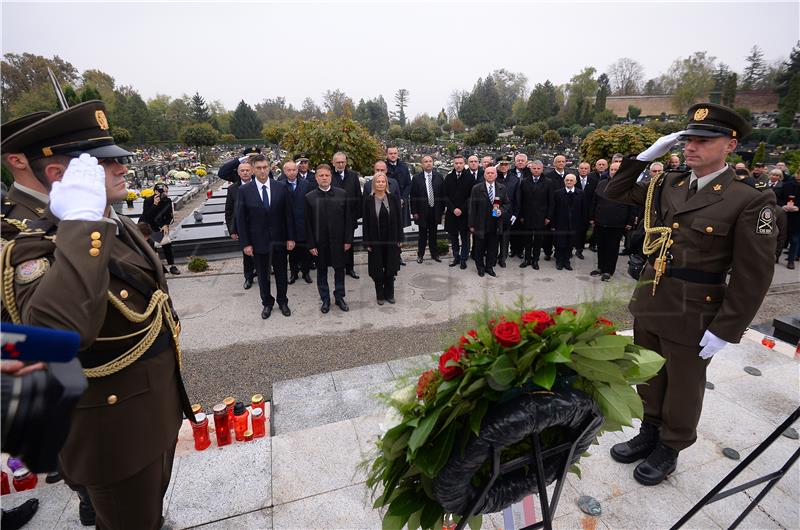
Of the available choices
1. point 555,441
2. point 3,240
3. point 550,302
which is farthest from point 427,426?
point 550,302

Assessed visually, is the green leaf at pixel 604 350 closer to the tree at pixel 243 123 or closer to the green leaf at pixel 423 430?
the green leaf at pixel 423 430

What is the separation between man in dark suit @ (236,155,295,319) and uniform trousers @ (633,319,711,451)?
469 cm

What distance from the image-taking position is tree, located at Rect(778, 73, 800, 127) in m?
36.6

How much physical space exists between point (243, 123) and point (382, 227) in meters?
55.2

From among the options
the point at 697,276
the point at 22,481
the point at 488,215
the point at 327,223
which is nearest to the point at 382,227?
the point at 327,223

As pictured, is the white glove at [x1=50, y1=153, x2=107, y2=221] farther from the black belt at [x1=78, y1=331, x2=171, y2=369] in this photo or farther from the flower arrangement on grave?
the flower arrangement on grave

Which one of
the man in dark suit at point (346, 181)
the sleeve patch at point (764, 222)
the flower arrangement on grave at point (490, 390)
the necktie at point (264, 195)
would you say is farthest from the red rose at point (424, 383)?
the man in dark suit at point (346, 181)

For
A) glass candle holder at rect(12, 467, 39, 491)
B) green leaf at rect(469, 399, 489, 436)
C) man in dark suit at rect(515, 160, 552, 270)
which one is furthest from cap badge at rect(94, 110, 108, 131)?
man in dark suit at rect(515, 160, 552, 270)

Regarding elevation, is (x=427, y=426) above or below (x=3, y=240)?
below

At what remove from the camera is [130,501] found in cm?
191

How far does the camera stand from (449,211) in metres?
8.53

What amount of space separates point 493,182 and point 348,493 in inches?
246

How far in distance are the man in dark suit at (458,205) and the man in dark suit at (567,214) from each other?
1673mm

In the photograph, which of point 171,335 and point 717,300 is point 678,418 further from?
point 171,335
